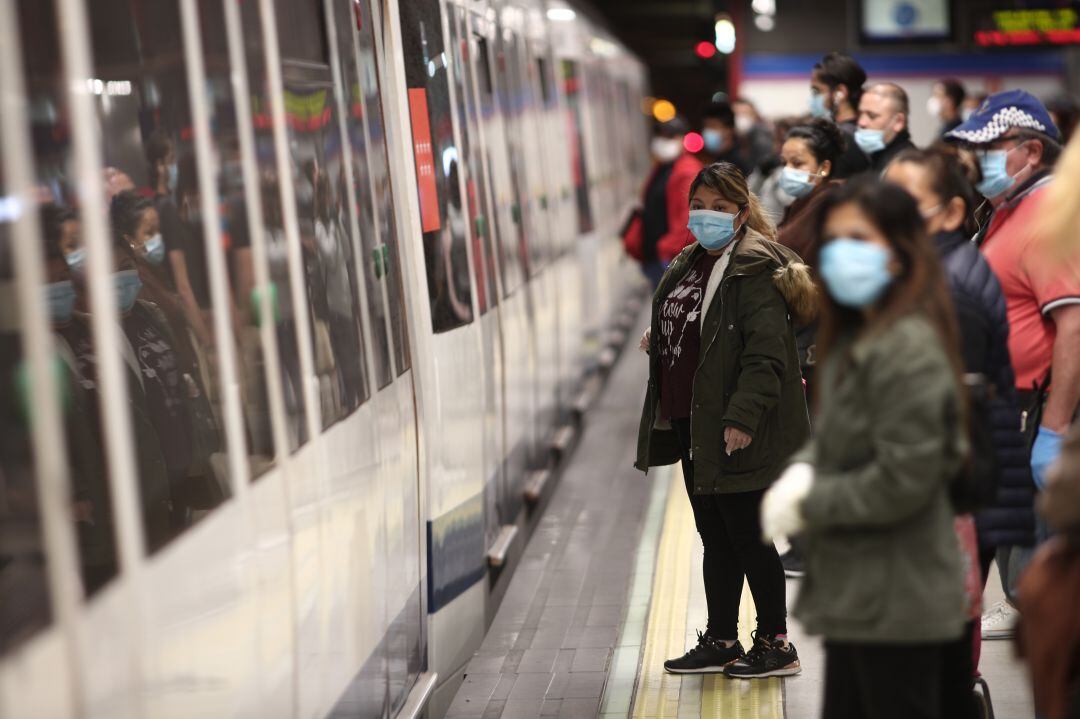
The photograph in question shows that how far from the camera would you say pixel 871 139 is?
6539 mm

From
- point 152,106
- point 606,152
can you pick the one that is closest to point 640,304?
point 606,152

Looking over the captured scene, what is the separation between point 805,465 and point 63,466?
158 cm

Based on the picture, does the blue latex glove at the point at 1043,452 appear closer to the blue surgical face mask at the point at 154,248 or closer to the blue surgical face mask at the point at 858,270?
the blue surgical face mask at the point at 858,270

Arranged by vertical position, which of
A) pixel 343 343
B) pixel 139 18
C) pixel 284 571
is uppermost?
pixel 139 18

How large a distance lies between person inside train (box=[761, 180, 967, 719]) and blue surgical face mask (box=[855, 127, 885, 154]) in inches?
139

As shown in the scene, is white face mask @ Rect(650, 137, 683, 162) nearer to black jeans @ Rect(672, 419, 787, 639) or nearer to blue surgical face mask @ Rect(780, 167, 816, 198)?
blue surgical face mask @ Rect(780, 167, 816, 198)

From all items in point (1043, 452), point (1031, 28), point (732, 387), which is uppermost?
point (1031, 28)

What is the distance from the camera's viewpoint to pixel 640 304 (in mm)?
17109

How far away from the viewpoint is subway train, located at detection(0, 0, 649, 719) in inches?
93.6

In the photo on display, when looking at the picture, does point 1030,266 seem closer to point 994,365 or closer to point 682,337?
point 994,365

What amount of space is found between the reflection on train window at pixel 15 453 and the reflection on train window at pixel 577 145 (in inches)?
337

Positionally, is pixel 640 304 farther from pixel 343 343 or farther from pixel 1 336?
pixel 1 336

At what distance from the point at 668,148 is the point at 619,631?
4.51m

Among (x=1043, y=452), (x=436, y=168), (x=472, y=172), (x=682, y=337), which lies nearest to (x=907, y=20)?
(x=472, y=172)
